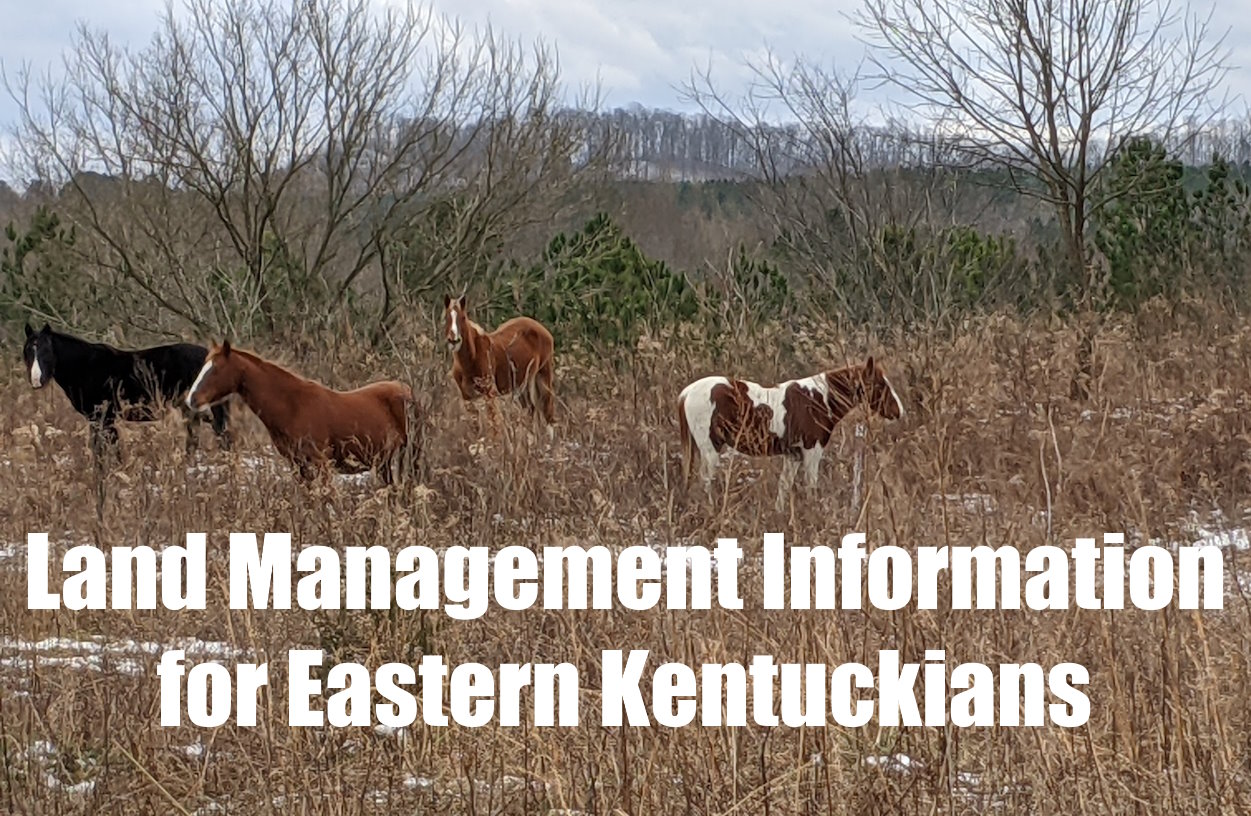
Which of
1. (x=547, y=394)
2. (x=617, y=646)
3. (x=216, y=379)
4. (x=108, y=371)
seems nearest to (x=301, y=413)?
(x=216, y=379)

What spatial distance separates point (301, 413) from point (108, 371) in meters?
3.39

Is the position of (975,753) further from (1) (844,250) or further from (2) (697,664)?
(1) (844,250)

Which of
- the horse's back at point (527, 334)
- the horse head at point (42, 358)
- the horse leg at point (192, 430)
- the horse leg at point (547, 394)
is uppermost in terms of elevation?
the horse's back at point (527, 334)

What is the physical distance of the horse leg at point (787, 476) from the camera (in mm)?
6629

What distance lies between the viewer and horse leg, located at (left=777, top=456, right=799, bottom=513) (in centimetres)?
663

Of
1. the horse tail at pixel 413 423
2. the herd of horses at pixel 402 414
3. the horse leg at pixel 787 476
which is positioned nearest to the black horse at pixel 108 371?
the herd of horses at pixel 402 414

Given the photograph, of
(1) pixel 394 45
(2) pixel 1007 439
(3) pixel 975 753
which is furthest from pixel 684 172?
(3) pixel 975 753

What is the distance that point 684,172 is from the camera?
239 ft

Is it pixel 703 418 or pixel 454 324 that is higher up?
pixel 454 324

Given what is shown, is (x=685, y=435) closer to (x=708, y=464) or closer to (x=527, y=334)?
(x=708, y=464)

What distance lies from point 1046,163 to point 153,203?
918 centimetres

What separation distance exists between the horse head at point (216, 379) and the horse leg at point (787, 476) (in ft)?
9.53

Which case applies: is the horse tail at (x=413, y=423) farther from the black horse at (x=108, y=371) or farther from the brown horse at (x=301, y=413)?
the black horse at (x=108, y=371)

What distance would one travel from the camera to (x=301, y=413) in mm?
7262
